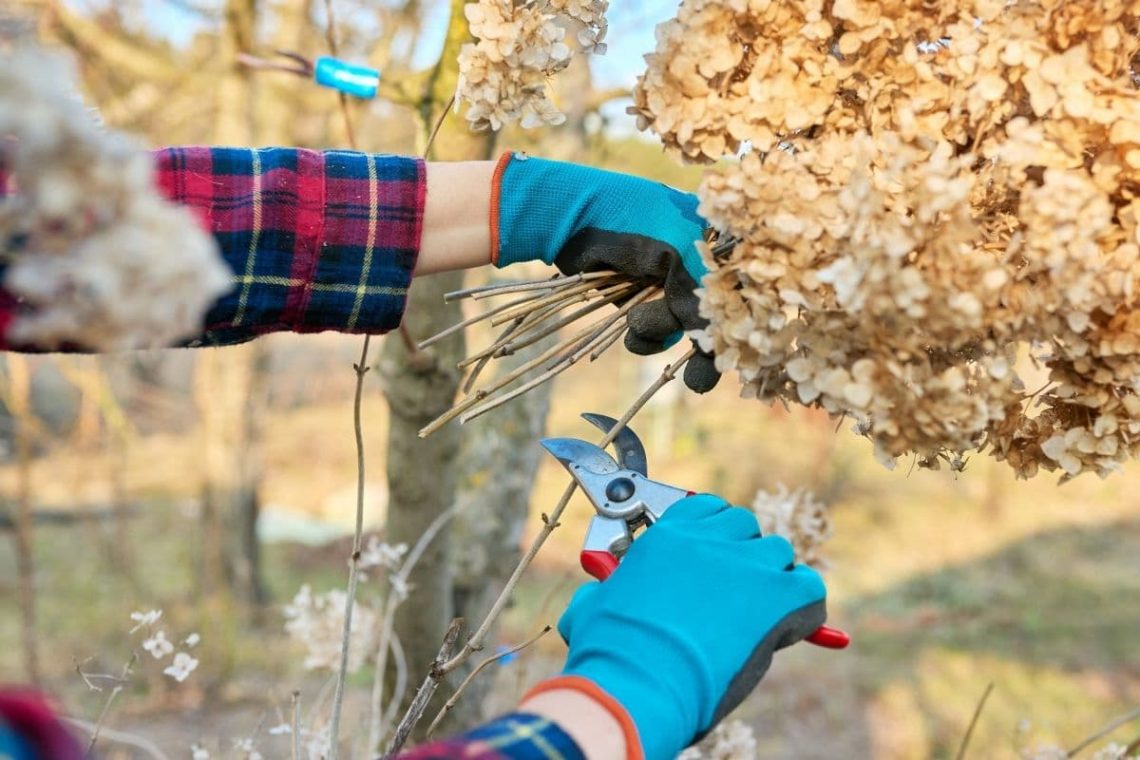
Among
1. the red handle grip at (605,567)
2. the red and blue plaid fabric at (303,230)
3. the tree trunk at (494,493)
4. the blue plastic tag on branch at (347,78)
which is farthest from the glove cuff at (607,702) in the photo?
the tree trunk at (494,493)

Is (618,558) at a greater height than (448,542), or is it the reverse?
(618,558)

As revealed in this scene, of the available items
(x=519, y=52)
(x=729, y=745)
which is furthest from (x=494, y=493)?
(x=519, y=52)

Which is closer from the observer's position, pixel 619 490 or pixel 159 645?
pixel 619 490

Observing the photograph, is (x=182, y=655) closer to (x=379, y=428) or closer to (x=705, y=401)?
(x=379, y=428)

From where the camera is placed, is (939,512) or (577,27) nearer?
(577,27)

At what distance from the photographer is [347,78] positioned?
5.64 ft

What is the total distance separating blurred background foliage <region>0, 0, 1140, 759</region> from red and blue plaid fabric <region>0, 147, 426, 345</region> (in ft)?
2.55

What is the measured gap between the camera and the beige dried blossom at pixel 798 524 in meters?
1.71

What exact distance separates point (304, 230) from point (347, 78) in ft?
1.89

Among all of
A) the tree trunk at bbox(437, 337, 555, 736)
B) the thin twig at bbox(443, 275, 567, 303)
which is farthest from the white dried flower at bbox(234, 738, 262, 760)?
the tree trunk at bbox(437, 337, 555, 736)

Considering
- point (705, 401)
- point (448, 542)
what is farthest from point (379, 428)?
point (448, 542)

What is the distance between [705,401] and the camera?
10.7m

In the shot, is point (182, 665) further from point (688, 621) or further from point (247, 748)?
point (688, 621)

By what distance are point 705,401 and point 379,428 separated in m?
3.95
